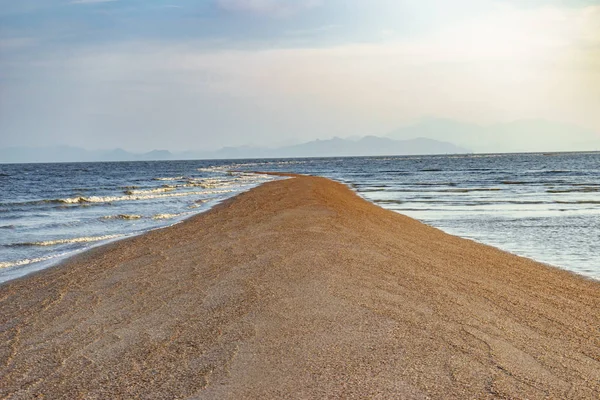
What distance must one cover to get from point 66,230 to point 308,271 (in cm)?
1235

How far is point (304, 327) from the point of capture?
6273mm

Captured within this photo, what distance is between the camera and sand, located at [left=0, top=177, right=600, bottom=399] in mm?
4879

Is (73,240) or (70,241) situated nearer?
(70,241)

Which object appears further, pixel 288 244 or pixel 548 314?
pixel 288 244

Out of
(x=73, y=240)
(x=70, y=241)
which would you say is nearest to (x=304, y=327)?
(x=70, y=241)

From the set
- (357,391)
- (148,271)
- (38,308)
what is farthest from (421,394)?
(148,271)

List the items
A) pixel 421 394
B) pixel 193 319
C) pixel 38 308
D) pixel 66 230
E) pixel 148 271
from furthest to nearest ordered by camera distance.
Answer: pixel 66 230 → pixel 148 271 → pixel 38 308 → pixel 193 319 → pixel 421 394

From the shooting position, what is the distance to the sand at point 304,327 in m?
4.88

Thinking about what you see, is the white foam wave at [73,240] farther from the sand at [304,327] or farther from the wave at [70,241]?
the sand at [304,327]

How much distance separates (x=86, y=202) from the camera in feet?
104

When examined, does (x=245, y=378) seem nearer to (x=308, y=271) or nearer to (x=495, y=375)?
(x=495, y=375)

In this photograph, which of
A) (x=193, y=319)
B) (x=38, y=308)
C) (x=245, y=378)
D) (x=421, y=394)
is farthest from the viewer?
(x=38, y=308)

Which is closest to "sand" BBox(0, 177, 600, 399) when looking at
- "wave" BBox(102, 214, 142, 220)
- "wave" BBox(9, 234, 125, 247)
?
"wave" BBox(9, 234, 125, 247)

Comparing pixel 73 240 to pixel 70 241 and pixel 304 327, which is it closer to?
pixel 70 241
